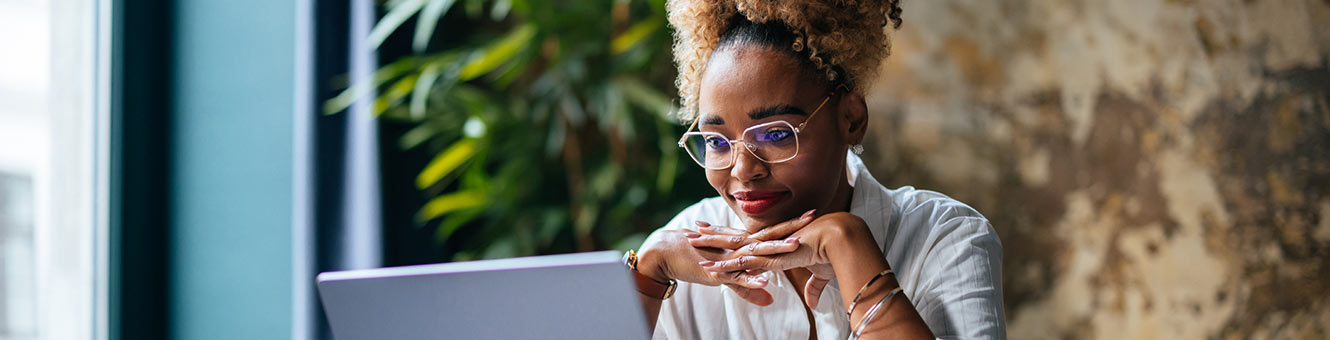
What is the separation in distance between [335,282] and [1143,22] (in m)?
1.69

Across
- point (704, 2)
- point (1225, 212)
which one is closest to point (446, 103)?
point (704, 2)

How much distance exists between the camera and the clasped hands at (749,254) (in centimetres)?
110

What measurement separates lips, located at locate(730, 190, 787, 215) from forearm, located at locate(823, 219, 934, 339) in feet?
0.40

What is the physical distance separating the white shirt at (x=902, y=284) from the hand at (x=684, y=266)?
0.10m

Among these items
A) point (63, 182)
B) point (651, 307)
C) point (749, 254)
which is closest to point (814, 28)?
point (749, 254)

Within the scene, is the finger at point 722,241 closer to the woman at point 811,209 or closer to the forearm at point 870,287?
the woman at point 811,209

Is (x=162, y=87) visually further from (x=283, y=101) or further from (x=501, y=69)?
(x=501, y=69)

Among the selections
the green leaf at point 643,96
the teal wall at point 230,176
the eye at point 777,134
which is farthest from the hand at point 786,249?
the teal wall at point 230,176

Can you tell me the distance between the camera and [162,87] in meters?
2.34

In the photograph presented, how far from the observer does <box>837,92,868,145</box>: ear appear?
120 centimetres

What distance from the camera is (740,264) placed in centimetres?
113

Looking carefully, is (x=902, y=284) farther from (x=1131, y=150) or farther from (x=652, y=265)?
(x=1131, y=150)

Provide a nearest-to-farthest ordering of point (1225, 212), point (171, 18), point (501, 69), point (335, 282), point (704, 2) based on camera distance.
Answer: point (335, 282), point (704, 2), point (1225, 212), point (171, 18), point (501, 69)

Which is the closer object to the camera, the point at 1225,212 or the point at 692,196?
the point at 1225,212
